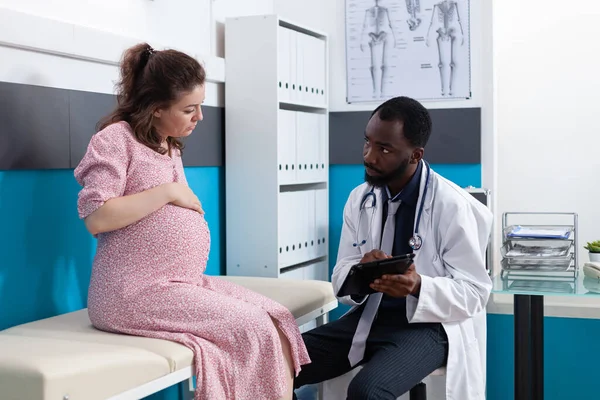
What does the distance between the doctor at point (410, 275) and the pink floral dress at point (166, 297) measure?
7.6 inches

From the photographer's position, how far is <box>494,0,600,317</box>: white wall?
3.45 metres

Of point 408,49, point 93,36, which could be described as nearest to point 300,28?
point 408,49

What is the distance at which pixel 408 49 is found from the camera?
11.4ft

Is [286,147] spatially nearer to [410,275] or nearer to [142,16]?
[142,16]

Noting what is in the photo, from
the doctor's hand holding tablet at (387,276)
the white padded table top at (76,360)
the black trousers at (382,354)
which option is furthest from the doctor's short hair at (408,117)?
the white padded table top at (76,360)

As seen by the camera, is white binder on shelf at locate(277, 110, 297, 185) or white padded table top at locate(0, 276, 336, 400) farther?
white binder on shelf at locate(277, 110, 297, 185)

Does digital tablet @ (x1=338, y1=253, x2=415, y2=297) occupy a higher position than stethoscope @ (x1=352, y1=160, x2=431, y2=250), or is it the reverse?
stethoscope @ (x1=352, y1=160, x2=431, y2=250)

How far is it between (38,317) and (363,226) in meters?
0.95

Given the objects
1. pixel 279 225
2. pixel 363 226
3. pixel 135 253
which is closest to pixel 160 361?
pixel 135 253

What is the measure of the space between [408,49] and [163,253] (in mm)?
1779

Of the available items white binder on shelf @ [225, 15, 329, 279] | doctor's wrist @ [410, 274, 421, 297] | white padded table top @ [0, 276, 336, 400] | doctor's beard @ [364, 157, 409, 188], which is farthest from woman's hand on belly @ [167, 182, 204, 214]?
white binder on shelf @ [225, 15, 329, 279]

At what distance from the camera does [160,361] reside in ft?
5.99

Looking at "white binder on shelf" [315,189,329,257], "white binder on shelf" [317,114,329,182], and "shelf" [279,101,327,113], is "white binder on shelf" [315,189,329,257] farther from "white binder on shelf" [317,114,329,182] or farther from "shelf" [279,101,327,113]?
"shelf" [279,101,327,113]

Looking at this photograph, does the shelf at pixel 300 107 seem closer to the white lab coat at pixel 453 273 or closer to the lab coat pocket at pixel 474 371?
the white lab coat at pixel 453 273
